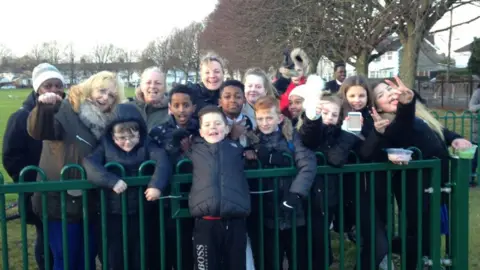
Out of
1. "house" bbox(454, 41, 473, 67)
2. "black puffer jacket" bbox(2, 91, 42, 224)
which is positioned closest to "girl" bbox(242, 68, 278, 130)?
"black puffer jacket" bbox(2, 91, 42, 224)

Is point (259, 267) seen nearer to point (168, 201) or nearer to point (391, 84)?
point (168, 201)

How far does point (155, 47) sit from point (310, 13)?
56.1m

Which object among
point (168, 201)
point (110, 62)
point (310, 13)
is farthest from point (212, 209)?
point (110, 62)

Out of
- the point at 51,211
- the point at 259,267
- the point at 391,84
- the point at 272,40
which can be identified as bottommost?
the point at 259,267

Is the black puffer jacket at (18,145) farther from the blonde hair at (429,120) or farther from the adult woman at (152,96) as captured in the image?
the blonde hair at (429,120)

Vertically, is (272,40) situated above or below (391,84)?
above

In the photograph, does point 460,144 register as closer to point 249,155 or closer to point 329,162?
point 329,162

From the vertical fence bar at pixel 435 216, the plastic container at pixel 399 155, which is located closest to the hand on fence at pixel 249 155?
the plastic container at pixel 399 155

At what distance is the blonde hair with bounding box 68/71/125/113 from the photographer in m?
3.79

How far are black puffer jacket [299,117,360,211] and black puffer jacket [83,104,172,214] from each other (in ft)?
3.20

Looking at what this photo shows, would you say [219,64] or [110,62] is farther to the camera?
[110,62]

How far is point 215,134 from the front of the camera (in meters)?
3.54

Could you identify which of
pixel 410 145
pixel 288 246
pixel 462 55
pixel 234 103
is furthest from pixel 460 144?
pixel 462 55

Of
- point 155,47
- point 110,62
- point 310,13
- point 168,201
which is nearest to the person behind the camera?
point 168,201
